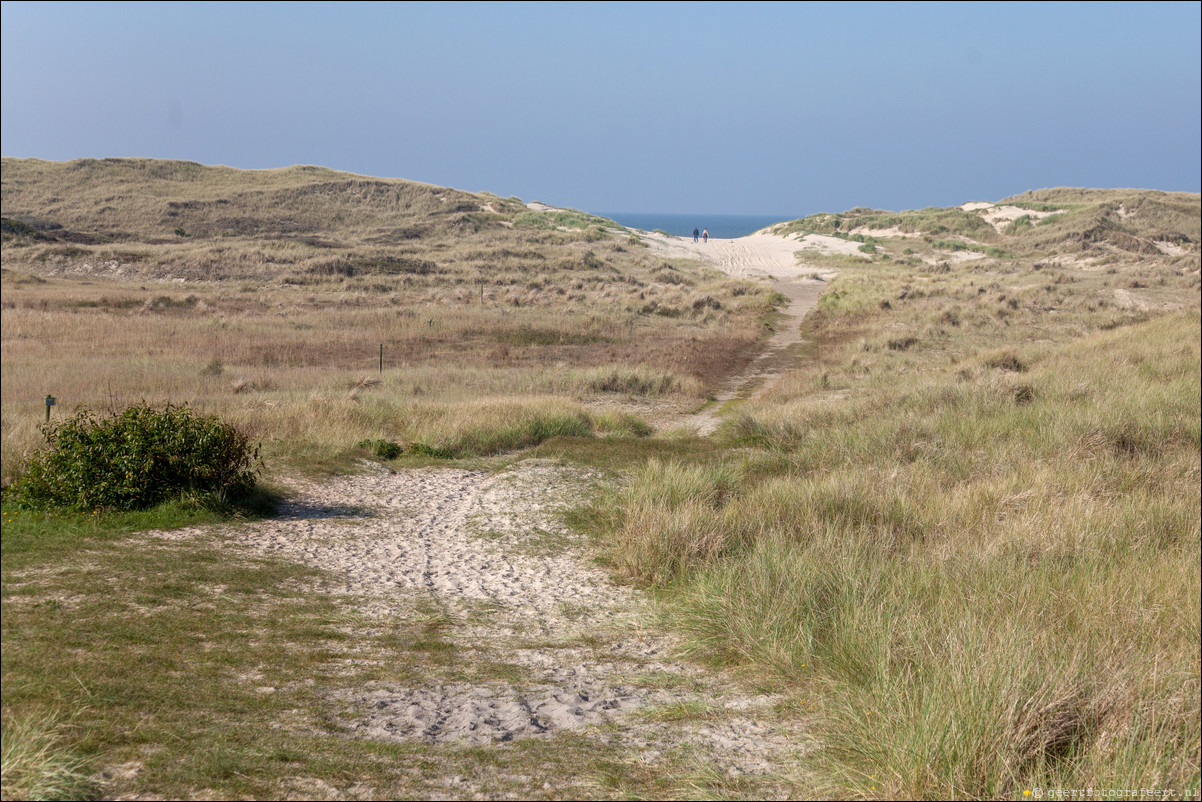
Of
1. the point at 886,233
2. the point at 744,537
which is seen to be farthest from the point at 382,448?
the point at 886,233

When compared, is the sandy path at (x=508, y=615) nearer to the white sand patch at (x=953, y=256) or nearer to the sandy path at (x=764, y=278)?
the sandy path at (x=764, y=278)

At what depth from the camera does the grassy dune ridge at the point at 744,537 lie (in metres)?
4.06

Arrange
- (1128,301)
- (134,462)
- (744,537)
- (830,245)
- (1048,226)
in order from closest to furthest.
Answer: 1. (134,462)
2. (744,537)
3. (1128,301)
4. (1048,226)
5. (830,245)

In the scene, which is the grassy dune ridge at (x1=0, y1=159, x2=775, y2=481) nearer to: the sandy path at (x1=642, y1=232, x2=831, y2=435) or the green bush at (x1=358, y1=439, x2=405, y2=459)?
the green bush at (x1=358, y1=439, x2=405, y2=459)

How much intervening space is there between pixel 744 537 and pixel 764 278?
54086 mm

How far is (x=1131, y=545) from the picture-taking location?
835 cm

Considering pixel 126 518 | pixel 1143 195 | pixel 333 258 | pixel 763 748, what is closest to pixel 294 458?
pixel 126 518

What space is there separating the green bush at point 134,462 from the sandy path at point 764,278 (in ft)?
32.9

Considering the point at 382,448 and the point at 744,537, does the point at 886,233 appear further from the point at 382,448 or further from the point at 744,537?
the point at 744,537

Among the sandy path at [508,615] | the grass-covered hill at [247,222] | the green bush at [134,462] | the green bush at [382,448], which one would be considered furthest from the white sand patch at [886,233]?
the green bush at [134,462]

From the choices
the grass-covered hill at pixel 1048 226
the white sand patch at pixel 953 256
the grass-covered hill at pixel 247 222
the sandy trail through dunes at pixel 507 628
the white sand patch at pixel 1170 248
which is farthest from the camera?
the white sand patch at pixel 953 256

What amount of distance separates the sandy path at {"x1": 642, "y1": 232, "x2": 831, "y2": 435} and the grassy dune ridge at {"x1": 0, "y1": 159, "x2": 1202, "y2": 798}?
3.73 ft

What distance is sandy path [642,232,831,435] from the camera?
23.2 metres

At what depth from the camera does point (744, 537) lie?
9242mm
